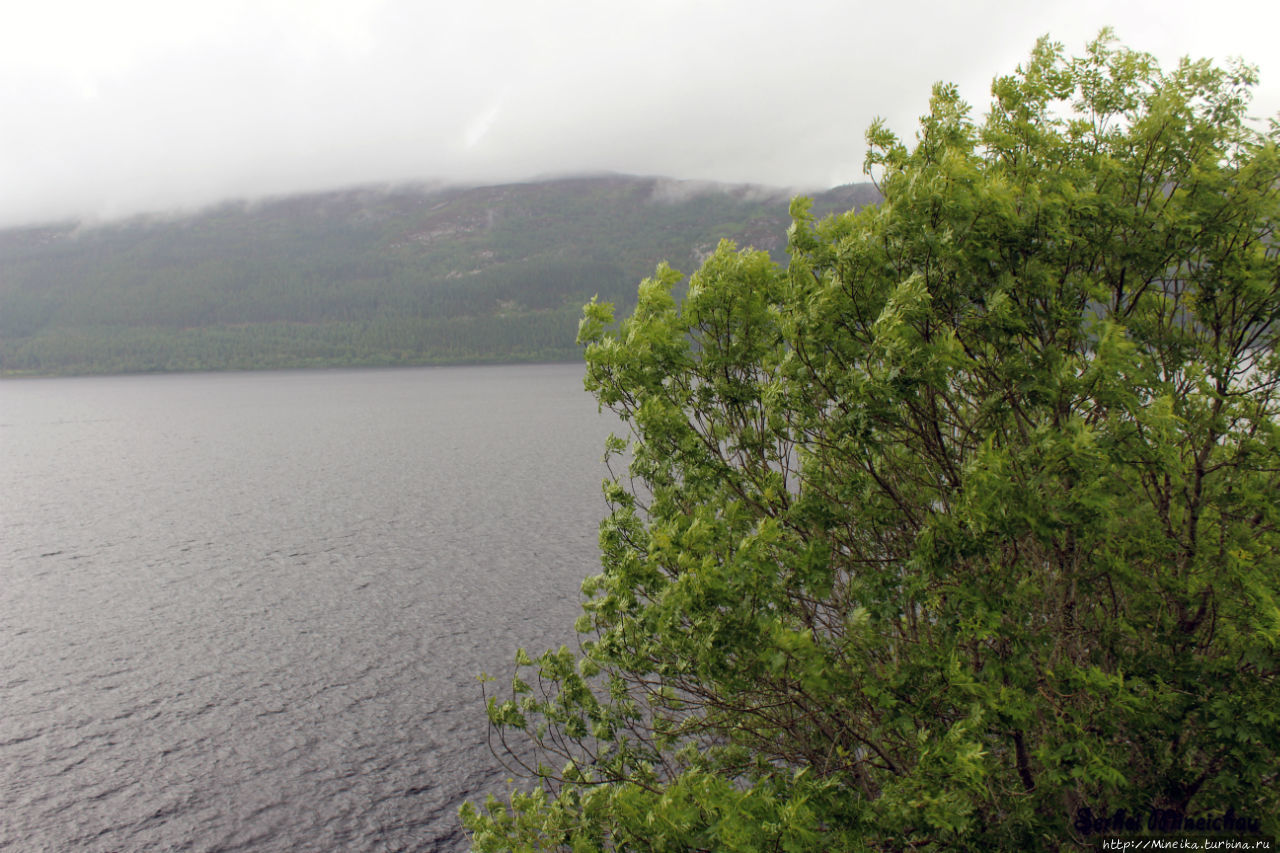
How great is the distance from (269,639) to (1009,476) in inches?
1426

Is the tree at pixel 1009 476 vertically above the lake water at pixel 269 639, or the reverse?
the tree at pixel 1009 476

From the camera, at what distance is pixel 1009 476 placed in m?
9.51

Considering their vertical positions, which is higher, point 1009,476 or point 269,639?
point 1009,476

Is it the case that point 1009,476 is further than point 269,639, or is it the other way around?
point 269,639

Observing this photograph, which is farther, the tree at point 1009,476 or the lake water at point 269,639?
the lake water at point 269,639

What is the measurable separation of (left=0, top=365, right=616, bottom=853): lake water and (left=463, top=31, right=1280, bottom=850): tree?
15182 millimetres

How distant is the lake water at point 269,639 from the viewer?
24.2 meters

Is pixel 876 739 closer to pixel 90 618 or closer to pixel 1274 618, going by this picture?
pixel 1274 618

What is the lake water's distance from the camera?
24234mm

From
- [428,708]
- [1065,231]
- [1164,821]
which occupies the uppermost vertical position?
[1065,231]

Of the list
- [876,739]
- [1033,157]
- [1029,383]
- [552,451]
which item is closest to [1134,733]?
[876,739]

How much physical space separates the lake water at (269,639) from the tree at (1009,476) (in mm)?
15182

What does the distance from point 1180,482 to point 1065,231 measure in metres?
3.15

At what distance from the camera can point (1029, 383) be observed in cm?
1008
